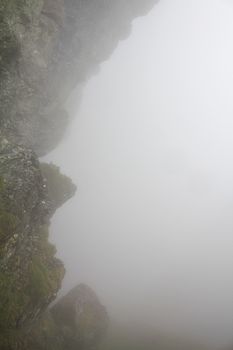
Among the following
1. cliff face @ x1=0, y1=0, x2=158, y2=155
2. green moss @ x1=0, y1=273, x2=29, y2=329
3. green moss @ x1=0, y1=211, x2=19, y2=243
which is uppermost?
cliff face @ x1=0, y1=0, x2=158, y2=155

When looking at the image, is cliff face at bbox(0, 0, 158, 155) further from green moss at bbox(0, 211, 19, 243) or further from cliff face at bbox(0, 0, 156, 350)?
green moss at bbox(0, 211, 19, 243)

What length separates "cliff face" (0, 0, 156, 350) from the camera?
20594mm

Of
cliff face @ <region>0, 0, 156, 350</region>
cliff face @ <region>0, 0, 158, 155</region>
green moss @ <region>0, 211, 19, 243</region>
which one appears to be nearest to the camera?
green moss @ <region>0, 211, 19, 243</region>

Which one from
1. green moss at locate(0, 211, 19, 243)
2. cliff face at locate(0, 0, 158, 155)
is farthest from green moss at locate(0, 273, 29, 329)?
cliff face at locate(0, 0, 158, 155)

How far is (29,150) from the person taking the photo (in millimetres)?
24031

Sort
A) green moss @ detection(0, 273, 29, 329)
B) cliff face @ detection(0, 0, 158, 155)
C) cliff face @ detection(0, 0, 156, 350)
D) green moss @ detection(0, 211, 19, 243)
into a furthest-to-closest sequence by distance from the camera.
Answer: cliff face @ detection(0, 0, 158, 155) → cliff face @ detection(0, 0, 156, 350) → green moss @ detection(0, 273, 29, 329) → green moss @ detection(0, 211, 19, 243)

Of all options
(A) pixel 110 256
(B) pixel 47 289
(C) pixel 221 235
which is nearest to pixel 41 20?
(B) pixel 47 289

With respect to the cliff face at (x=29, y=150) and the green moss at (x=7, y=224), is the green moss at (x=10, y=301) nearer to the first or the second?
the cliff face at (x=29, y=150)

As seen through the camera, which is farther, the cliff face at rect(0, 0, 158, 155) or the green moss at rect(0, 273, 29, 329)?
the cliff face at rect(0, 0, 158, 155)

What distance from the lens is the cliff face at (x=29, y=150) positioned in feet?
67.6

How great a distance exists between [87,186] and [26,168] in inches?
6517

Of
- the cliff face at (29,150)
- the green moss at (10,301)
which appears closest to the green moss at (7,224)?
the cliff face at (29,150)

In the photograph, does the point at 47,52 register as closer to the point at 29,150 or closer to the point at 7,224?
the point at 29,150

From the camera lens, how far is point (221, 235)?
15975 cm
